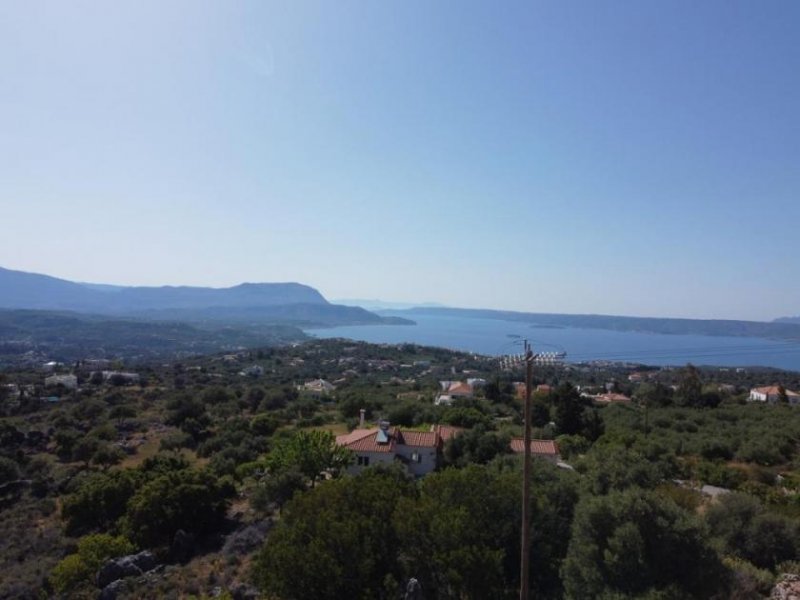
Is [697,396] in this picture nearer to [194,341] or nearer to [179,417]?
[179,417]

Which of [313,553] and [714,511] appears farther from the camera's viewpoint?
[714,511]

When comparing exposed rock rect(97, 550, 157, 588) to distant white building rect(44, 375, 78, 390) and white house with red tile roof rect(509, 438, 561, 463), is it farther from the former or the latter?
distant white building rect(44, 375, 78, 390)

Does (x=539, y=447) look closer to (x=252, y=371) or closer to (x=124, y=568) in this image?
(x=124, y=568)

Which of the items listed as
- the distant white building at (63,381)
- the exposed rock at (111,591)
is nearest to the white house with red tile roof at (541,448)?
the exposed rock at (111,591)

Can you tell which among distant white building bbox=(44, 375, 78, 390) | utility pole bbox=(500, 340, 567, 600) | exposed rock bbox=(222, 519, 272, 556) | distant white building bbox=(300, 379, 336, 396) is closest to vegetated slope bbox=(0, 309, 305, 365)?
distant white building bbox=(44, 375, 78, 390)

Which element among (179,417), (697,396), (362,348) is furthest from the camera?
(362,348)

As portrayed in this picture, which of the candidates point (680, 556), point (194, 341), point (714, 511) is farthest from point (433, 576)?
point (194, 341)

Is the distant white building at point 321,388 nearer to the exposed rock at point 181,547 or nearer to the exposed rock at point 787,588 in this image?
the exposed rock at point 181,547
